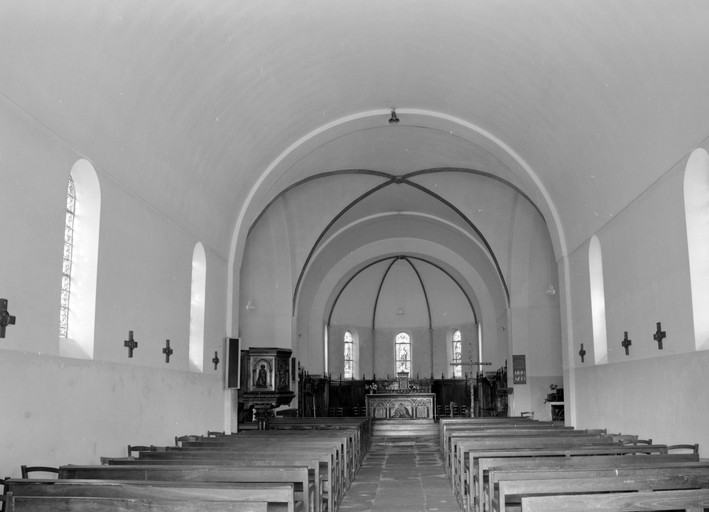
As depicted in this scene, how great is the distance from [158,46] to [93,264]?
2.99 metres

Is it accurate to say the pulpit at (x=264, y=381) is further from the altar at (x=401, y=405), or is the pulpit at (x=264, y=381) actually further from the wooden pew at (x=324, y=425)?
the altar at (x=401, y=405)

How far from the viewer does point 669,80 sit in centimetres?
873

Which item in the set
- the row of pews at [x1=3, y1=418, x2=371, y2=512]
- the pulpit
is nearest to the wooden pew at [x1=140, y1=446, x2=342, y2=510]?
the row of pews at [x1=3, y1=418, x2=371, y2=512]

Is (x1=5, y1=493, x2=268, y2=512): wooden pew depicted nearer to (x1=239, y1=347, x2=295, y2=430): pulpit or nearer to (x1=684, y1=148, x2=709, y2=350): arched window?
(x1=684, y1=148, x2=709, y2=350): arched window

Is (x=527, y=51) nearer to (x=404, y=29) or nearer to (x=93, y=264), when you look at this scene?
(x=404, y=29)

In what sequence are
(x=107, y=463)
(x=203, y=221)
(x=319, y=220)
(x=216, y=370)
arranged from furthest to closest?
(x=319, y=220) → (x=216, y=370) → (x=203, y=221) → (x=107, y=463)

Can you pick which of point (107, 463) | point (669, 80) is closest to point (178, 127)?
point (107, 463)

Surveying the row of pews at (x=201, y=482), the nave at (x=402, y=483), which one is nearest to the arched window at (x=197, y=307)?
Result: the row of pews at (x=201, y=482)

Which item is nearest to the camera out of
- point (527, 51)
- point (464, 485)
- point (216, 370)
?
point (464, 485)

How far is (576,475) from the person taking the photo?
6.57 meters

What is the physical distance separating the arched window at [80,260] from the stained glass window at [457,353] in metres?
21.6

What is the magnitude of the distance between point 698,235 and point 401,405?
16.1 meters

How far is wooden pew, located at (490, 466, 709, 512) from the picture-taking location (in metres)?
5.91

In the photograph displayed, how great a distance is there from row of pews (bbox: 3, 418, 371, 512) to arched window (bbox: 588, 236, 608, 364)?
5.55 m
